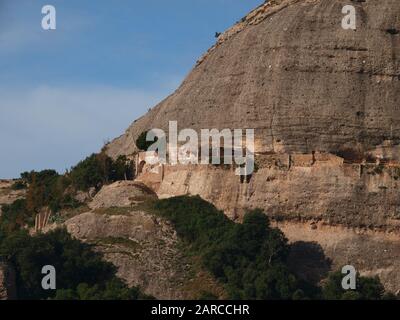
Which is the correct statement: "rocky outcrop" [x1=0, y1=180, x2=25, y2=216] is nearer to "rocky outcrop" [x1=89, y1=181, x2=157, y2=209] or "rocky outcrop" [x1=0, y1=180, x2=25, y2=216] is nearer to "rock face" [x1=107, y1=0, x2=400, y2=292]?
"rock face" [x1=107, y1=0, x2=400, y2=292]

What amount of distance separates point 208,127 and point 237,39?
5638mm

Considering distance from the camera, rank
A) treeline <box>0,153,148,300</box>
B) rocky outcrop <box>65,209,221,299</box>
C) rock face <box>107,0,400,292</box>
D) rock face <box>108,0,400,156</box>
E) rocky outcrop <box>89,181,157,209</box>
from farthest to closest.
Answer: rocky outcrop <box>89,181,157,209</box> < rock face <box>108,0,400,156</box> < rock face <box>107,0,400,292</box> < rocky outcrop <box>65,209,221,299</box> < treeline <box>0,153,148,300</box>

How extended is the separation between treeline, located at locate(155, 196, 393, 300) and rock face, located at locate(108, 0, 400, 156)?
404cm

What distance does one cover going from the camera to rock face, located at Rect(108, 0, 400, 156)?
6038cm

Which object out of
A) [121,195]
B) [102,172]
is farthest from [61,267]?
[102,172]

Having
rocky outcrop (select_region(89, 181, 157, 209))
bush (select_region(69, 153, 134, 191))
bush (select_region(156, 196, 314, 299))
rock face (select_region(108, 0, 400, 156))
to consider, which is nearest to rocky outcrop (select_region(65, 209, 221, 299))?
bush (select_region(156, 196, 314, 299))

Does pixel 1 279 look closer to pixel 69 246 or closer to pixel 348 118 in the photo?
pixel 69 246

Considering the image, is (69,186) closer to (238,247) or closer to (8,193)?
(8,193)

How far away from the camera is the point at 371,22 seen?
2494 inches

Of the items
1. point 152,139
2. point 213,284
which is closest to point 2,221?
point 152,139

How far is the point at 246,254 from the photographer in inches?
2242

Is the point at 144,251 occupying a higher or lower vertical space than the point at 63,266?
higher

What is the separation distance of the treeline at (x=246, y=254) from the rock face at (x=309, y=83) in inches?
159

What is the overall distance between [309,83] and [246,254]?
339 inches
